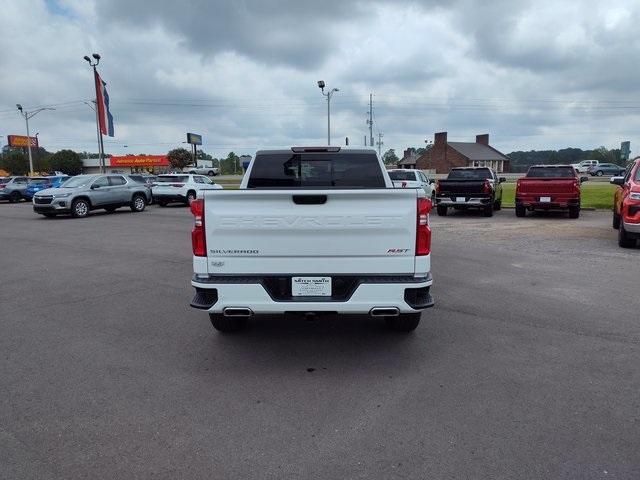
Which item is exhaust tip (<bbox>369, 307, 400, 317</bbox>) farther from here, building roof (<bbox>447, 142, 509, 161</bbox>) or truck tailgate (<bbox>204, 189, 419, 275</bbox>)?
building roof (<bbox>447, 142, 509, 161</bbox>)

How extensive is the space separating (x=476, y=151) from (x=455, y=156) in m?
7.99

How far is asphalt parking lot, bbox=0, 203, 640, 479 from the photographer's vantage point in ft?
9.68

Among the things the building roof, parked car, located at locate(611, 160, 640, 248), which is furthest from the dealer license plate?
the building roof

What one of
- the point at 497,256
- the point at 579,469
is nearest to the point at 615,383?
the point at 579,469

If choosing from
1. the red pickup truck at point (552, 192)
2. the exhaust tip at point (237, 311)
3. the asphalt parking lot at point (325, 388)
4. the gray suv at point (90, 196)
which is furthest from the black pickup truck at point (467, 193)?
the exhaust tip at point (237, 311)

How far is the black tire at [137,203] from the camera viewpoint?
21811 mm

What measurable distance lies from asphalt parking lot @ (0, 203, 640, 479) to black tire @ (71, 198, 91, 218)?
43.5 ft

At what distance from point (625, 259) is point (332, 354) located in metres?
7.38

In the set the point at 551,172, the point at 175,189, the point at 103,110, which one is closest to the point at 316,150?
the point at 551,172

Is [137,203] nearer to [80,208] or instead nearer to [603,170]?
[80,208]

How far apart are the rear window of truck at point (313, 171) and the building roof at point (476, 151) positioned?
79582 mm

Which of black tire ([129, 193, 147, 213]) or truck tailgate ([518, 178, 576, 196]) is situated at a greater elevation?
truck tailgate ([518, 178, 576, 196])

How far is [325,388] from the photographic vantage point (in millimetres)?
3893

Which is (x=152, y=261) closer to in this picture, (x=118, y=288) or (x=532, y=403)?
(x=118, y=288)
